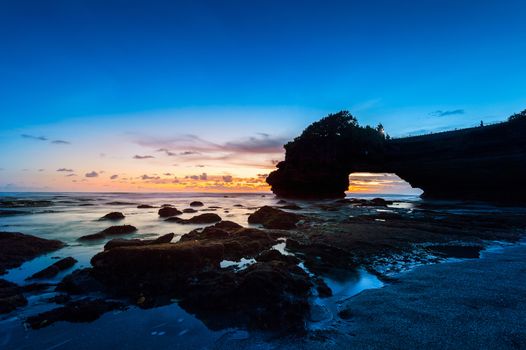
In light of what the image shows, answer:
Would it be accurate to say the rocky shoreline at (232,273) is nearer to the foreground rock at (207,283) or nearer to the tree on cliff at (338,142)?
the foreground rock at (207,283)

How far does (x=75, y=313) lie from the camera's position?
482 centimetres

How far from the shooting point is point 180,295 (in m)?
5.62

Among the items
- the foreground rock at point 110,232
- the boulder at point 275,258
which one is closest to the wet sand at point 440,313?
the boulder at point 275,258

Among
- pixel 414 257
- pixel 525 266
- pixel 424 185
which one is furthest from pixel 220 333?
pixel 424 185

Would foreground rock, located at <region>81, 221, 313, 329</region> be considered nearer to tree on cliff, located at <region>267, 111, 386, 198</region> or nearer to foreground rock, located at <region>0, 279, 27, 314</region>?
foreground rock, located at <region>0, 279, 27, 314</region>

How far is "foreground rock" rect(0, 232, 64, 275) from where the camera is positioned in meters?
8.20

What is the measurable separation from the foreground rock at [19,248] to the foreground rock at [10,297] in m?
1.69

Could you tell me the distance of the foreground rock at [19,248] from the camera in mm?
8195

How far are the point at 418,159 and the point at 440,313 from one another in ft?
142

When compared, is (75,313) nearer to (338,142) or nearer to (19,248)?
(19,248)

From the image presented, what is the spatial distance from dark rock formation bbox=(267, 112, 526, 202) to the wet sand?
37.7 metres

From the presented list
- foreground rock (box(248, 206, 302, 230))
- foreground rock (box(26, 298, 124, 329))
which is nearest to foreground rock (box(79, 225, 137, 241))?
foreground rock (box(248, 206, 302, 230))

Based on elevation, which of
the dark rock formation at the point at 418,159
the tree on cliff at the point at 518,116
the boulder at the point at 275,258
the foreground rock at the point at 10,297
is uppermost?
the tree on cliff at the point at 518,116

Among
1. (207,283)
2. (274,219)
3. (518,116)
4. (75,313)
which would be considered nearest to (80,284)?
(75,313)
